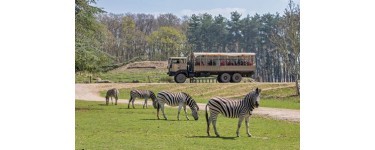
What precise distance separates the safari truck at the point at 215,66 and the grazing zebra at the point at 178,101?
0.22 m

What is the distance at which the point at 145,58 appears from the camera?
855 cm

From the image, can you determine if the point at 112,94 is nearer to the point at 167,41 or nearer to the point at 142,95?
the point at 142,95

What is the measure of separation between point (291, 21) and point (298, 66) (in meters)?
0.61

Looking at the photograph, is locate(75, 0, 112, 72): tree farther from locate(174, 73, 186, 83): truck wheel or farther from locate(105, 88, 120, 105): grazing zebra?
locate(174, 73, 186, 83): truck wheel

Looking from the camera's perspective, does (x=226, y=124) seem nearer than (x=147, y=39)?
Yes

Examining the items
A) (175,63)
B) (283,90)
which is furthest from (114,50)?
(283,90)

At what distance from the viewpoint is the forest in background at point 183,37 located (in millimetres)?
8367

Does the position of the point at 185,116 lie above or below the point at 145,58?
below

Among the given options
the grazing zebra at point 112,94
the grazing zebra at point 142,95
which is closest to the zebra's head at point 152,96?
the grazing zebra at point 142,95

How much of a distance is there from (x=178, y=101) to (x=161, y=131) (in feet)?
1.57

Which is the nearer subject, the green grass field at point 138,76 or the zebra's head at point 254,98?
the zebra's head at point 254,98

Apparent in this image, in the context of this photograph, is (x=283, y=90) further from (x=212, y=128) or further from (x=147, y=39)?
(x=147, y=39)

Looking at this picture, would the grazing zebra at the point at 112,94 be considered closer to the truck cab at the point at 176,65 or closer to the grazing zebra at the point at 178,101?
the grazing zebra at the point at 178,101

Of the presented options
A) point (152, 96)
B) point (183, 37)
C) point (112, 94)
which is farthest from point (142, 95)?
point (183, 37)
